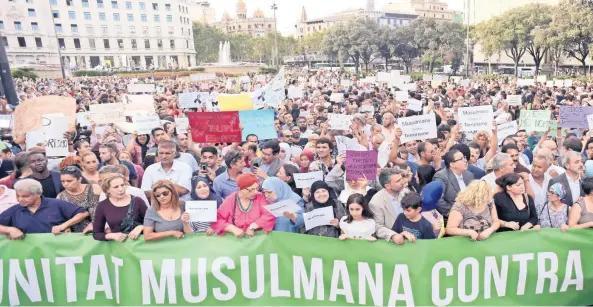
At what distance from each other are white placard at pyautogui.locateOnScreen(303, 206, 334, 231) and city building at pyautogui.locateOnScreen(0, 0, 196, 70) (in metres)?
78.8

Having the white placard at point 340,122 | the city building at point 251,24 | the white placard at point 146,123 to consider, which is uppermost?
the city building at point 251,24

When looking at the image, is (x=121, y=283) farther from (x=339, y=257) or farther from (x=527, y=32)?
(x=527, y=32)

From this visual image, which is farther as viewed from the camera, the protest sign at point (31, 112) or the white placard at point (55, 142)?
the protest sign at point (31, 112)

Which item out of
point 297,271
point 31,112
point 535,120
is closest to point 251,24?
point 31,112

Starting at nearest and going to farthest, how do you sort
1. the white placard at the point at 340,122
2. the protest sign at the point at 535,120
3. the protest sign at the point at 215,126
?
the protest sign at the point at 215,126, the protest sign at the point at 535,120, the white placard at the point at 340,122

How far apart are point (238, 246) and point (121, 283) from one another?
111 centimetres

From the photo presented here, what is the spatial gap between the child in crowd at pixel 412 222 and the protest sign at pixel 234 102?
7362 mm

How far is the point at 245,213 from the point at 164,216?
0.74m

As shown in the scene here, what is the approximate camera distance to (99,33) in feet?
280

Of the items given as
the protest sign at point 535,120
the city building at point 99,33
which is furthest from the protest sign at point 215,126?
the city building at point 99,33

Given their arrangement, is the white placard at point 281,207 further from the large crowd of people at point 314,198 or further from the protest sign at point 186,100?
the protest sign at point 186,100

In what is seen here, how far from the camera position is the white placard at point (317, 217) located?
4227 millimetres

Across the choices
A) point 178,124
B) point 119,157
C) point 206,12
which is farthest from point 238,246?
point 206,12

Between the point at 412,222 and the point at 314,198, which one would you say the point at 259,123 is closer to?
the point at 314,198
